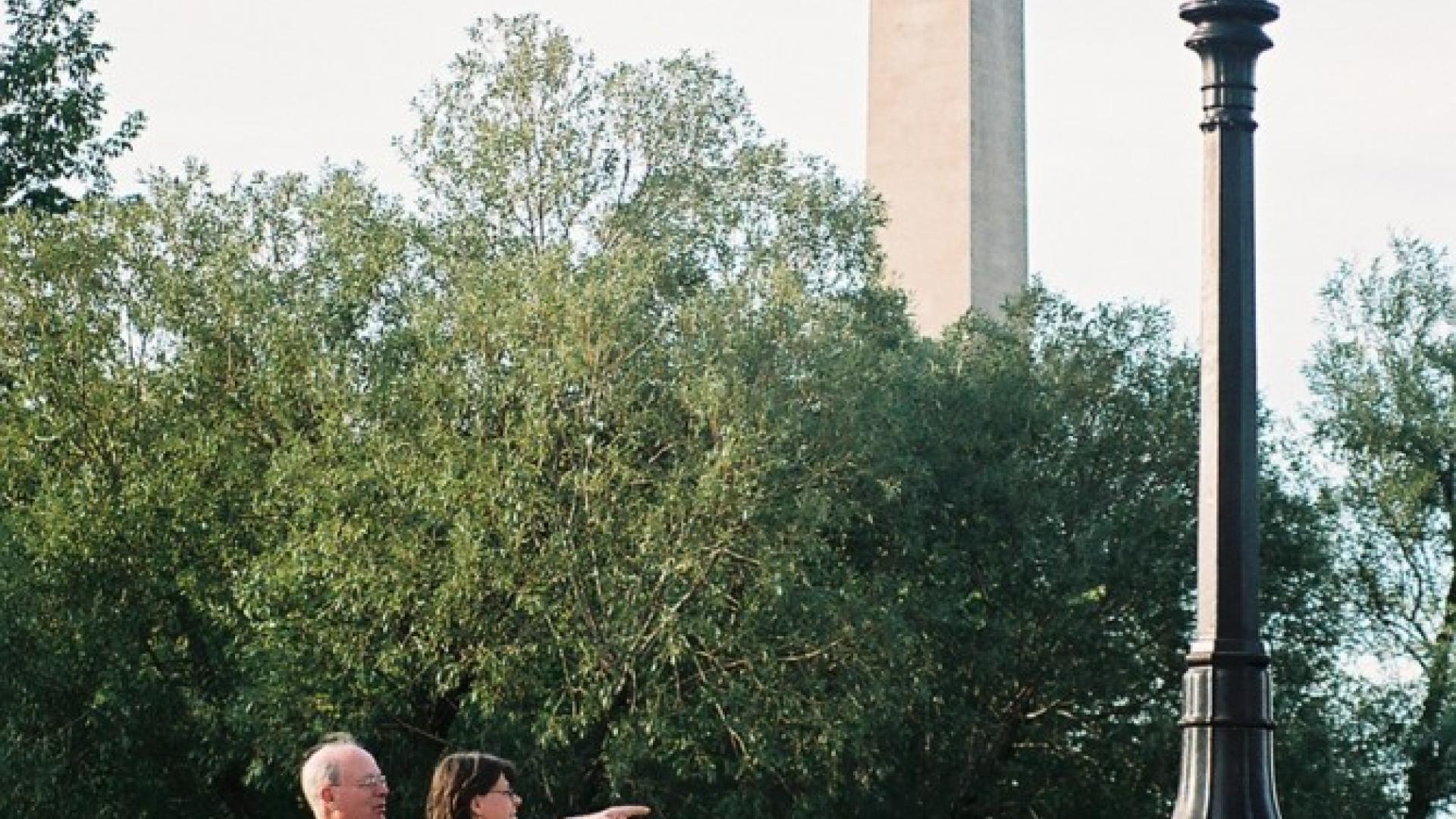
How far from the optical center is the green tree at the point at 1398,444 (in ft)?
131

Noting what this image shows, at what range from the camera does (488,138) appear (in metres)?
37.1

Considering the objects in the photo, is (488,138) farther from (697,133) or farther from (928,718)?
(928,718)

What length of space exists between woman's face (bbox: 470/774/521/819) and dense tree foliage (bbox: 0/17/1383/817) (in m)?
22.6

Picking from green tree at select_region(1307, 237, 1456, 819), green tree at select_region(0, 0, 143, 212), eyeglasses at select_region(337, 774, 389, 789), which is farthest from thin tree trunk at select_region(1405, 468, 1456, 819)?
eyeglasses at select_region(337, 774, 389, 789)

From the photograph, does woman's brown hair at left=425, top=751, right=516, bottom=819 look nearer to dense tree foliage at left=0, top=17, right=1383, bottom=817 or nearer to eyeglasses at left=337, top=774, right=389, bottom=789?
eyeglasses at left=337, top=774, right=389, bottom=789

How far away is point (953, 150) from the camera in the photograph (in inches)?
1747

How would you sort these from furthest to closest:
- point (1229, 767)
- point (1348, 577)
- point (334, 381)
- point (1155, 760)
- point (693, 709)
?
point (1348, 577) → point (1155, 760) → point (334, 381) → point (693, 709) → point (1229, 767)

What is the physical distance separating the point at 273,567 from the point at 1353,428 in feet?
54.3

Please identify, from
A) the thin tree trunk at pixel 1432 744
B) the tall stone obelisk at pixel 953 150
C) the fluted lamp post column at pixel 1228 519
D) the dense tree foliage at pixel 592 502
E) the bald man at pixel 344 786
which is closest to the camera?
the bald man at pixel 344 786

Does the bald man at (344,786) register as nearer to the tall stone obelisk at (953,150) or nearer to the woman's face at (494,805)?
the woman's face at (494,805)

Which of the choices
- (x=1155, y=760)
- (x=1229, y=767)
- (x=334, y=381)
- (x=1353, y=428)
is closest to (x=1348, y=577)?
(x=1353, y=428)

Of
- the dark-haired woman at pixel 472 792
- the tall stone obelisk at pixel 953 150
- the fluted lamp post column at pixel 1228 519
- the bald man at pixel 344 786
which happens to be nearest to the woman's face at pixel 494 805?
the dark-haired woman at pixel 472 792

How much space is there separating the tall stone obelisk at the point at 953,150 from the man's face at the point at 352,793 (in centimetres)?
3645

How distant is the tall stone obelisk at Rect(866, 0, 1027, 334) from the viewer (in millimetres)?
44250
